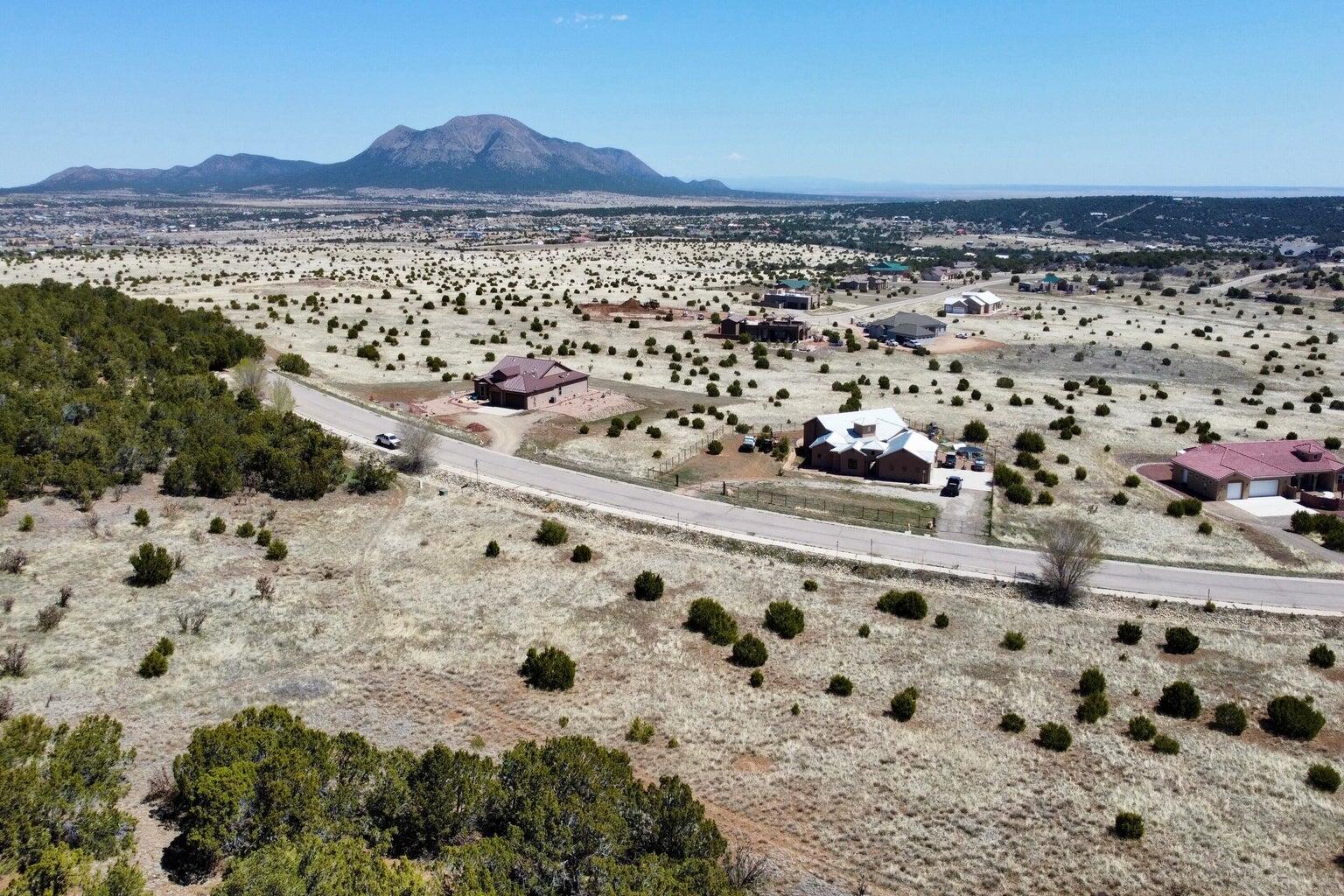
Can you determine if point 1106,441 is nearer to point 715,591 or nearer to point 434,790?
point 715,591

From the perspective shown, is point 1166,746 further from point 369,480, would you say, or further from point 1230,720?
point 369,480

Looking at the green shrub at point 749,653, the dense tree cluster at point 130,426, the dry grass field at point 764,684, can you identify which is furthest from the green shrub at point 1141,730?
the dense tree cluster at point 130,426

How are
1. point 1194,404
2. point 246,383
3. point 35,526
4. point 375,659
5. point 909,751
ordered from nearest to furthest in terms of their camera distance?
point 909,751
point 375,659
point 35,526
point 246,383
point 1194,404

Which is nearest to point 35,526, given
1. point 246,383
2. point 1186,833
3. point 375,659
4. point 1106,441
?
point 375,659

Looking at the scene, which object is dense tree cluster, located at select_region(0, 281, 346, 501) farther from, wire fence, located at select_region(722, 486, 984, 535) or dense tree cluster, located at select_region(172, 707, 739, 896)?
dense tree cluster, located at select_region(172, 707, 739, 896)

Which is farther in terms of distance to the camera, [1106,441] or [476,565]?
[1106,441]

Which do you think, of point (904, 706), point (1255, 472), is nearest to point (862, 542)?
point (904, 706)

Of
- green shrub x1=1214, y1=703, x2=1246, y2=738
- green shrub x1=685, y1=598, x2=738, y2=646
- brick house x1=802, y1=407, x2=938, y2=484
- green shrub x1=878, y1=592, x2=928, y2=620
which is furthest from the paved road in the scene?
green shrub x1=1214, y1=703, x2=1246, y2=738
